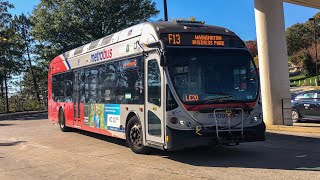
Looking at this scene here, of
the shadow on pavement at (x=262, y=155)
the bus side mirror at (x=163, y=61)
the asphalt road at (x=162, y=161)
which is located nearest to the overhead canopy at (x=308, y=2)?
the asphalt road at (x=162, y=161)

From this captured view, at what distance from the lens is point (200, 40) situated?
1017 centimetres

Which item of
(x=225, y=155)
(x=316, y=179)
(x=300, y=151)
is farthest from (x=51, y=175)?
(x=300, y=151)

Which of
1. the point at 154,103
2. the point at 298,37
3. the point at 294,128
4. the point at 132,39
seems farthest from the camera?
the point at 298,37

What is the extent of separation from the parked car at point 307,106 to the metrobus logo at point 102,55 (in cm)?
989

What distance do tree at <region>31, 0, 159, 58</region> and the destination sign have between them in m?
28.3

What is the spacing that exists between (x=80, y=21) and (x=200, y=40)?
28.7 m

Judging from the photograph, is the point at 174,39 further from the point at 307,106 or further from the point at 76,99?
the point at 307,106

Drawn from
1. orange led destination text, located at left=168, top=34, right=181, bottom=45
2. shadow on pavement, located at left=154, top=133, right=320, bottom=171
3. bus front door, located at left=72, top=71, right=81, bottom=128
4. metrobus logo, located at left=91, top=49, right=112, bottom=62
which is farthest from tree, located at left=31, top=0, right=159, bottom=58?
orange led destination text, located at left=168, top=34, right=181, bottom=45

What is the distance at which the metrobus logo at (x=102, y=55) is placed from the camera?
13.0 metres

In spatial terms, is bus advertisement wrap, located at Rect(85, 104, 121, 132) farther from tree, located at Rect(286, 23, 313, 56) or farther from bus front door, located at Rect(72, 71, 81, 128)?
tree, located at Rect(286, 23, 313, 56)

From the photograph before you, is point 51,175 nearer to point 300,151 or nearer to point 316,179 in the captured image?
point 316,179

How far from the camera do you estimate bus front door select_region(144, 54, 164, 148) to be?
9.80 meters

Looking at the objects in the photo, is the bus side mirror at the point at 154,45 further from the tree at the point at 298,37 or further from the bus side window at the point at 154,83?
the tree at the point at 298,37

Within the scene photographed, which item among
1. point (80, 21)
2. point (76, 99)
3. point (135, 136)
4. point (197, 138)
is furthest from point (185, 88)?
point (80, 21)
